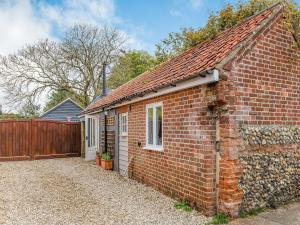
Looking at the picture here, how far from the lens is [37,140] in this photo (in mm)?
17188

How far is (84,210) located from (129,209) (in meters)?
1.02

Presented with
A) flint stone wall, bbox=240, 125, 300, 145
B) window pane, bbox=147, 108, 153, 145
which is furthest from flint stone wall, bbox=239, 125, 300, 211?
window pane, bbox=147, 108, 153, 145

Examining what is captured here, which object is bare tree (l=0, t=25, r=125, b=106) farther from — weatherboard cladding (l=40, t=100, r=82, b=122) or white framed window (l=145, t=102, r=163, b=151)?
white framed window (l=145, t=102, r=163, b=151)

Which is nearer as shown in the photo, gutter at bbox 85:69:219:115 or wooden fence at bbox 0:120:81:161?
gutter at bbox 85:69:219:115

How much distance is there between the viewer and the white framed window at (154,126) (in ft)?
27.8

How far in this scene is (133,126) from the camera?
1020 cm

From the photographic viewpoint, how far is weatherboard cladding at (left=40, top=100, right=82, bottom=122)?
26781 mm

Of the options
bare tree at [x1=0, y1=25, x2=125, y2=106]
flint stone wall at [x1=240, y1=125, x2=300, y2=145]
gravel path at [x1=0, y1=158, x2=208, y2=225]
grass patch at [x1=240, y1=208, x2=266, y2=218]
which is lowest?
gravel path at [x1=0, y1=158, x2=208, y2=225]

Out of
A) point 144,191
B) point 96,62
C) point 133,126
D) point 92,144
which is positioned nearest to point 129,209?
point 144,191

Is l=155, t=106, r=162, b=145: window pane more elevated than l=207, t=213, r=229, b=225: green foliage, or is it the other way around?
l=155, t=106, r=162, b=145: window pane

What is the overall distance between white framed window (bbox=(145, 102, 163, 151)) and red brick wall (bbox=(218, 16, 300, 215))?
255 cm

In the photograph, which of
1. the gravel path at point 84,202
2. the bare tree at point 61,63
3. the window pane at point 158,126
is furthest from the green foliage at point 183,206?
the bare tree at point 61,63

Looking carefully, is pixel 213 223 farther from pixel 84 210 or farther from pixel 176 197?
pixel 84 210

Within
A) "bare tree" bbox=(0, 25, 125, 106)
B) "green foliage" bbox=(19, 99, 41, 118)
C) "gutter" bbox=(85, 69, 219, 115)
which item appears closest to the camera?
"gutter" bbox=(85, 69, 219, 115)
